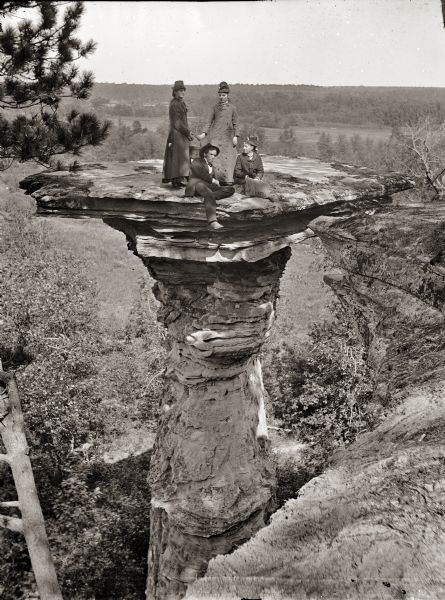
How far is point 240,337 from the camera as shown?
9133 mm

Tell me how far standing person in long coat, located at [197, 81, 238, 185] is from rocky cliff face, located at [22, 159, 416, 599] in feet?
1.89

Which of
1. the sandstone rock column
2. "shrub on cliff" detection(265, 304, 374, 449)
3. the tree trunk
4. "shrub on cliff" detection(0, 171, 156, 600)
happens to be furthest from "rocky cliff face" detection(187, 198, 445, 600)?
"shrub on cliff" detection(265, 304, 374, 449)

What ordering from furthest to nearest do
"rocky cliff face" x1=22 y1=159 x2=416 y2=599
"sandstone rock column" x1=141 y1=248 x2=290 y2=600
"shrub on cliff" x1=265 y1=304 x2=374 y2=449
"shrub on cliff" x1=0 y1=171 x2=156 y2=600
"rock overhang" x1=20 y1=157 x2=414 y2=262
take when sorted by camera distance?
"shrub on cliff" x1=265 y1=304 x2=374 y2=449 < "shrub on cliff" x1=0 y1=171 x2=156 y2=600 < "sandstone rock column" x1=141 y1=248 x2=290 y2=600 < "rocky cliff face" x1=22 y1=159 x2=416 y2=599 < "rock overhang" x1=20 y1=157 x2=414 y2=262

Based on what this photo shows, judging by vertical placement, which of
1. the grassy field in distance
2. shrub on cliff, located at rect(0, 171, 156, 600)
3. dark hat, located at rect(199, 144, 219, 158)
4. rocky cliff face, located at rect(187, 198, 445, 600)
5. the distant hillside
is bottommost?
shrub on cliff, located at rect(0, 171, 156, 600)

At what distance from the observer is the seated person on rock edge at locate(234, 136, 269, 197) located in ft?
25.7

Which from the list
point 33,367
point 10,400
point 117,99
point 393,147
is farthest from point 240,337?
point 117,99

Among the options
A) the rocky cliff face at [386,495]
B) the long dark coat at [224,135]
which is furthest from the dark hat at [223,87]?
the rocky cliff face at [386,495]

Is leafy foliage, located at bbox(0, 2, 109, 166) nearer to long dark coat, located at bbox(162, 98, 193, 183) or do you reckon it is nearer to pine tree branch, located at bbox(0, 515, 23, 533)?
long dark coat, located at bbox(162, 98, 193, 183)

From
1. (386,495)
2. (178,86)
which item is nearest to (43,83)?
(178,86)

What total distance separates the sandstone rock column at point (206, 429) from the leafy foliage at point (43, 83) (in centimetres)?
239

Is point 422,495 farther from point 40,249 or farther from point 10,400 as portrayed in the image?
point 40,249

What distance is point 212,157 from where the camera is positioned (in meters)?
7.70

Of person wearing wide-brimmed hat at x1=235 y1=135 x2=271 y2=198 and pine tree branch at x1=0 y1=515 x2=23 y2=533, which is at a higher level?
person wearing wide-brimmed hat at x1=235 y1=135 x2=271 y2=198

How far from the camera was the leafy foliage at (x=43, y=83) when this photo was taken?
7289mm
